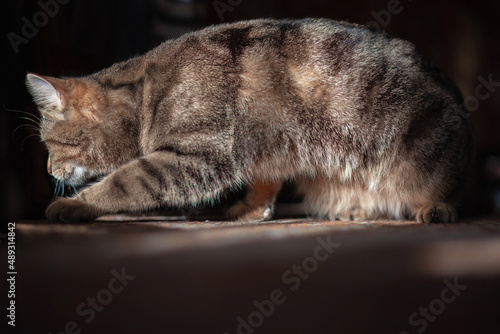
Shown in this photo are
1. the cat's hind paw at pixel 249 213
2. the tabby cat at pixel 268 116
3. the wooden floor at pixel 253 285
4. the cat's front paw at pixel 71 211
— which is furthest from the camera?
the cat's hind paw at pixel 249 213

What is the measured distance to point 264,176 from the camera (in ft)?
5.27

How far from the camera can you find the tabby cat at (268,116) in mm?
1463

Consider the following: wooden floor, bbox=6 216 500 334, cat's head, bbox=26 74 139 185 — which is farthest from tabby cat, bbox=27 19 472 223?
wooden floor, bbox=6 216 500 334

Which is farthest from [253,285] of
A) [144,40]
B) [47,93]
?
[144,40]

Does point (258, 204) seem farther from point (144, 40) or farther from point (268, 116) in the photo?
point (144, 40)

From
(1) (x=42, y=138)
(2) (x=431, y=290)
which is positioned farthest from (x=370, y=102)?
(1) (x=42, y=138)

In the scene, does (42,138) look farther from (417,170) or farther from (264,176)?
(417,170)

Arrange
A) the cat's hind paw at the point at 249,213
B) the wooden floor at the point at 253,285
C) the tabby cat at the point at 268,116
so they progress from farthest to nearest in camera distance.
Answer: the cat's hind paw at the point at 249,213
the tabby cat at the point at 268,116
the wooden floor at the point at 253,285

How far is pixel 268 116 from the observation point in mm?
1516

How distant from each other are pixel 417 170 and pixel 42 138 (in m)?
1.27

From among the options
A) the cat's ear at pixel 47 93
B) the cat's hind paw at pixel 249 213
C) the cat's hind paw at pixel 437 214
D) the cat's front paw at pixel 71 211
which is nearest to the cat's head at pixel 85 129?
the cat's ear at pixel 47 93

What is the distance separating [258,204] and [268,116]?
43 cm

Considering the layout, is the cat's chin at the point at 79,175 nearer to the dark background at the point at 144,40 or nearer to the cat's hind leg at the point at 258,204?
the dark background at the point at 144,40

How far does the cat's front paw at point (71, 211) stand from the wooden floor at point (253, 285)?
21cm
